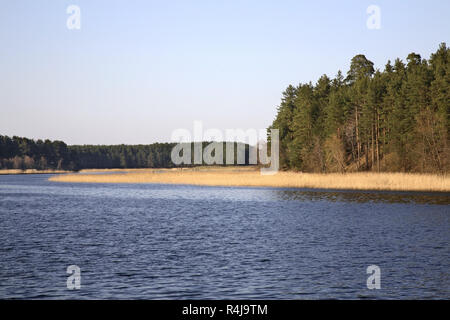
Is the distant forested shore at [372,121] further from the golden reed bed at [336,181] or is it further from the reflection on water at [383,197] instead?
the reflection on water at [383,197]

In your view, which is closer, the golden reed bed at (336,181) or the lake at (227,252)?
the lake at (227,252)

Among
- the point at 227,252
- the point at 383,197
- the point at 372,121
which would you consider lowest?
the point at 227,252

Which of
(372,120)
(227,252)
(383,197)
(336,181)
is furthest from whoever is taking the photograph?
(372,120)

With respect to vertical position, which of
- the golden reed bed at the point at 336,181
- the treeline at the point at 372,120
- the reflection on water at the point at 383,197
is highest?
the treeline at the point at 372,120

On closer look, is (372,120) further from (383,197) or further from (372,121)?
(383,197)

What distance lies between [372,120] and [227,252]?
68364 mm

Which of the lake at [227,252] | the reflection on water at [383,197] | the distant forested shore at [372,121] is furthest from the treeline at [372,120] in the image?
the lake at [227,252]

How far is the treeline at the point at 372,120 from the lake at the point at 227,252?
3115 centimetres

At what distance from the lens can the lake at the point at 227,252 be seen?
14.9 m

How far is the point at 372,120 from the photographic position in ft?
276

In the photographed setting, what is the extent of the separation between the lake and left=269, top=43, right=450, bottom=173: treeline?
31146mm

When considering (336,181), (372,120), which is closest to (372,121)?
(372,120)
